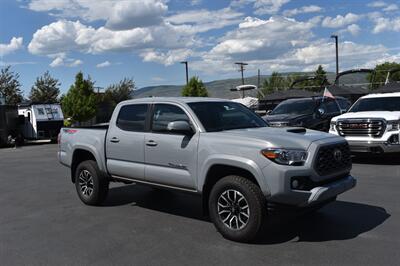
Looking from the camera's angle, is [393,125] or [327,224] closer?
[327,224]

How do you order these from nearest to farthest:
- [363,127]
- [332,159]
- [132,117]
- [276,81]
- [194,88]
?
[332,159], [132,117], [363,127], [194,88], [276,81]

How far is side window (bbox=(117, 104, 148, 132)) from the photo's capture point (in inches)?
274

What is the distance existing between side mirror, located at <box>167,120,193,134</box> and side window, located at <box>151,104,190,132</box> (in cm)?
25

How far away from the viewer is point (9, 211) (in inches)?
305

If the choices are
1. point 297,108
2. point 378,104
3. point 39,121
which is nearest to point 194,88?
point 39,121

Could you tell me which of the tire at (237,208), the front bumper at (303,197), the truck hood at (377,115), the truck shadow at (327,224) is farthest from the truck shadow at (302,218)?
the truck hood at (377,115)

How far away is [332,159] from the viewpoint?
5.66 meters

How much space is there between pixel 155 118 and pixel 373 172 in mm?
6170

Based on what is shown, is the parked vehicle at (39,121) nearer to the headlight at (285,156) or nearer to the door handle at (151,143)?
the door handle at (151,143)

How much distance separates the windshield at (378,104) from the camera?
498 inches

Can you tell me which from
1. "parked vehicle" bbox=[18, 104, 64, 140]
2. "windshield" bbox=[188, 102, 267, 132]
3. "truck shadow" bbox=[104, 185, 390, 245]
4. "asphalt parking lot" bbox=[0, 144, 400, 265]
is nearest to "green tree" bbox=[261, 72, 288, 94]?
"parked vehicle" bbox=[18, 104, 64, 140]

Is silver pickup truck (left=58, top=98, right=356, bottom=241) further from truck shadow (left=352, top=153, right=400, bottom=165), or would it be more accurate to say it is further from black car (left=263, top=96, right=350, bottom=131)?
black car (left=263, top=96, right=350, bottom=131)

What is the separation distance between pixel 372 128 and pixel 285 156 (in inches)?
286

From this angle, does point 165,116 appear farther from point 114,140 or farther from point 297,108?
point 297,108
